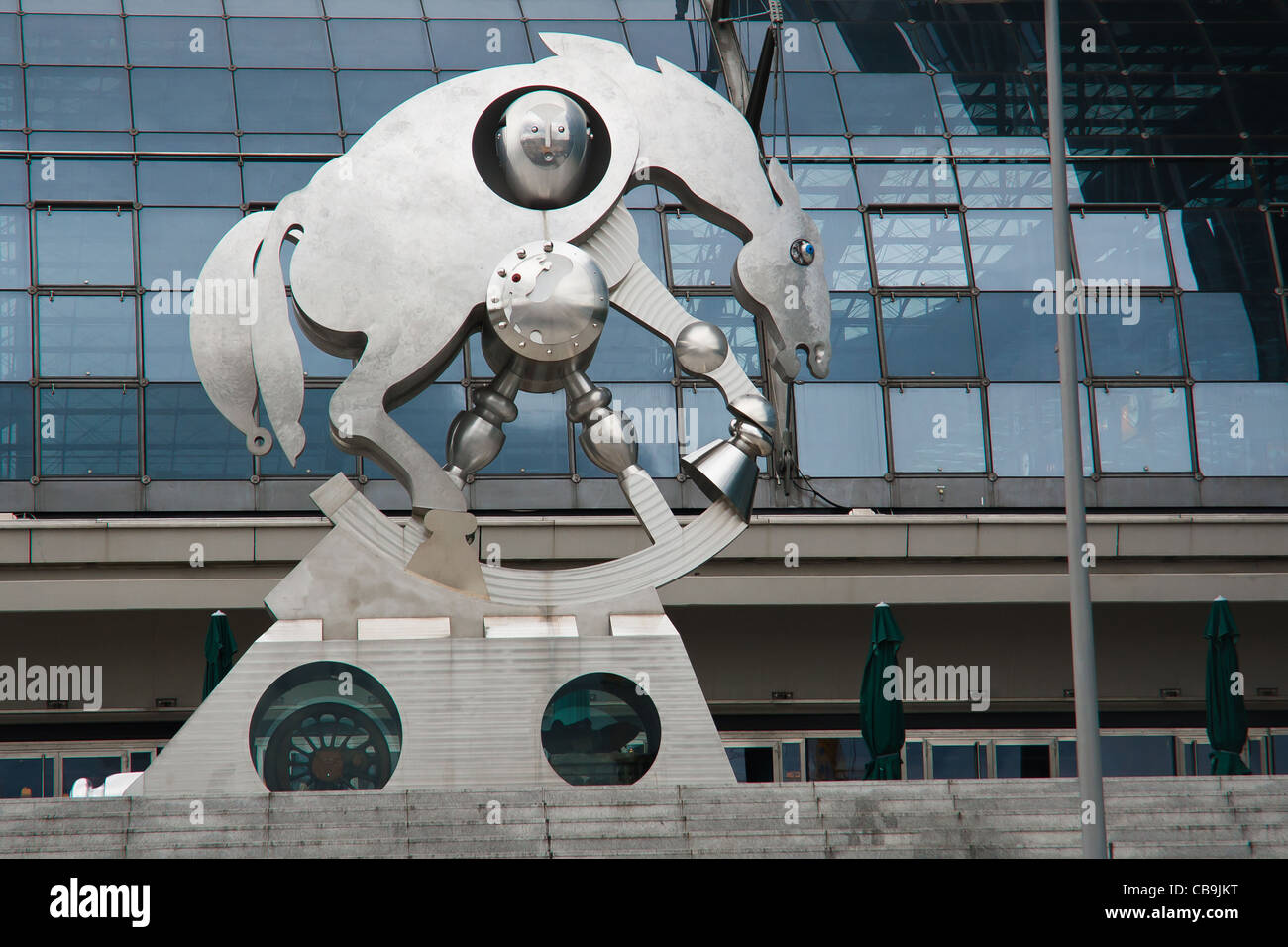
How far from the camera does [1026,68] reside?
85.8 ft

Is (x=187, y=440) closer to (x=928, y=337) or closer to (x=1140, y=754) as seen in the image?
(x=928, y=337)

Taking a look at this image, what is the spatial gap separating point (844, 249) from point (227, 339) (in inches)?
528

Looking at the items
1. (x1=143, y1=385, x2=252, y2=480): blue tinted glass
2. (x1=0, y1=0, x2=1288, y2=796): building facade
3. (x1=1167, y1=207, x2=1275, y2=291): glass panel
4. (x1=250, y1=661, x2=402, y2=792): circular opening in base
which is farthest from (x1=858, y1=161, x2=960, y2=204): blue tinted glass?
(x1=250, y1=661, x2=402, y2=792): circular opening in base

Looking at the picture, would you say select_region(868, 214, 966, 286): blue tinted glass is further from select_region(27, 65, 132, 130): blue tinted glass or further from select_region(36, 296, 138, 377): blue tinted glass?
select_region(27, 65, 132, 130): blue tinted glass

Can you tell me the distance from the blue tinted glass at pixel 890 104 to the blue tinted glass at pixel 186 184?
9.32 m

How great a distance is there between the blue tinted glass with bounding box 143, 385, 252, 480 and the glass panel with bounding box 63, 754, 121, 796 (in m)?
4.17

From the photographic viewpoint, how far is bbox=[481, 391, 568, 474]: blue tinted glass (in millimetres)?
23219

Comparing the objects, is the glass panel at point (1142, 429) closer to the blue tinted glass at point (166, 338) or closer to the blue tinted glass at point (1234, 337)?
the blue tinted glass at point (1234, 337)

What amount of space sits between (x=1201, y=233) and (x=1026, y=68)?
4.14 m

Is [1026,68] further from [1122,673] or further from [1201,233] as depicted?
[1122,673]

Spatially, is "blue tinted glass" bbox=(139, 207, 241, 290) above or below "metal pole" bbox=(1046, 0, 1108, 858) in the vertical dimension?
above

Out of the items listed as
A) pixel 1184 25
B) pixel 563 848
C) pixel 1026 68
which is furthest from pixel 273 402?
pixel 1184 25
